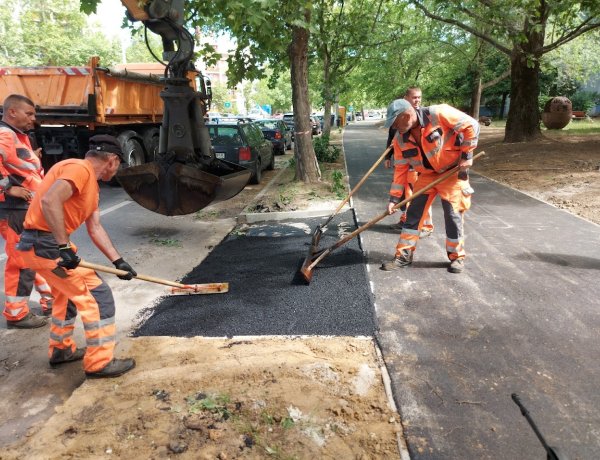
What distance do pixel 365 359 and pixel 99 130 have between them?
27.0 feet

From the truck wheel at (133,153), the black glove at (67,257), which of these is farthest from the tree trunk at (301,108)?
the black glove at (67,257)

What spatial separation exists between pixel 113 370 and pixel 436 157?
3487 mm

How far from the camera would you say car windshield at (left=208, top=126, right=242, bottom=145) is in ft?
33.6

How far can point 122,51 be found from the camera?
35.8 meters

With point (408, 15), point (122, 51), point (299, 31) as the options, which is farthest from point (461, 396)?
point (122, 51)

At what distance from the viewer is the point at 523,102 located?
13.7 m

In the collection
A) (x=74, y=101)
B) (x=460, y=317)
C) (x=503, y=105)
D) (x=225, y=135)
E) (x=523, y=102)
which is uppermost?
(x=503, y=105)

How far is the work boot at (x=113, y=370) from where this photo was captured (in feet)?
9.73

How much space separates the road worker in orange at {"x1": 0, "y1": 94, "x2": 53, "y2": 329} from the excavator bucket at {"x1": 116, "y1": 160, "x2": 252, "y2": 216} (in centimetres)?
105

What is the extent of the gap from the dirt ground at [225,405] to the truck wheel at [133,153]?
6.36 meters

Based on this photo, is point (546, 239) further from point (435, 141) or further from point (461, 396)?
point (461, 396)

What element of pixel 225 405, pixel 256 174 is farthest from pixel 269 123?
pixel 225 405

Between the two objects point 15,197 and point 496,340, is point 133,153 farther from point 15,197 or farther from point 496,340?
point 496,340

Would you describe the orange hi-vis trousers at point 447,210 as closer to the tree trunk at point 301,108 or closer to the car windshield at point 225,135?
the tree trunk at point 301,108
